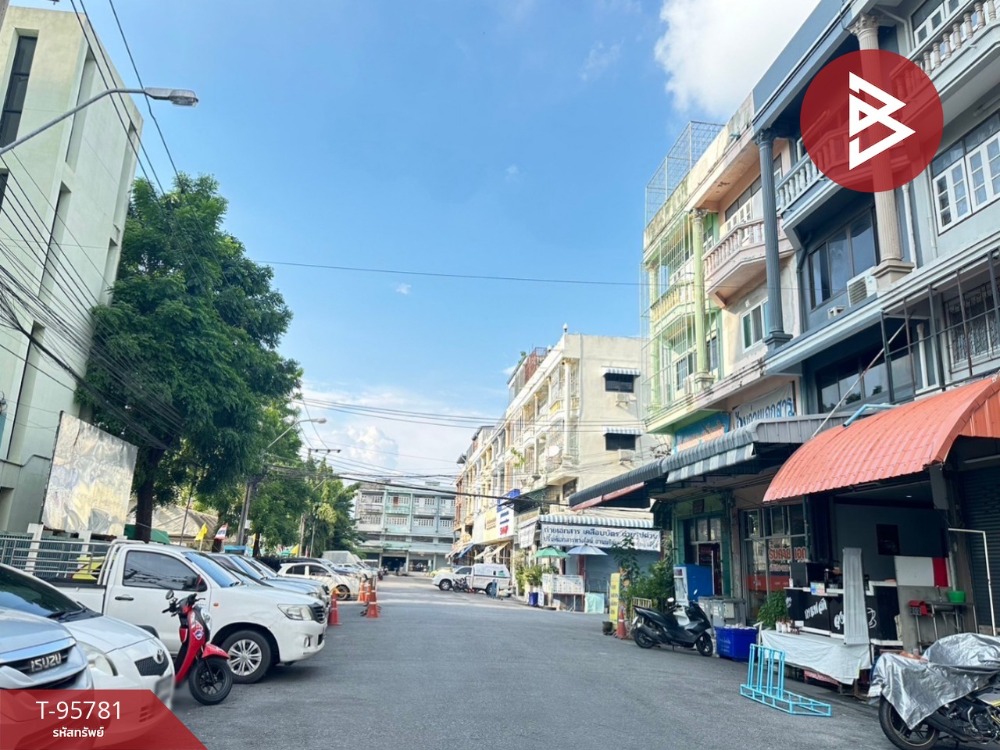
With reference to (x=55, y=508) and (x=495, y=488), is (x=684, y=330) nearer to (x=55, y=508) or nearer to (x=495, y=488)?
(x=55, y=508)

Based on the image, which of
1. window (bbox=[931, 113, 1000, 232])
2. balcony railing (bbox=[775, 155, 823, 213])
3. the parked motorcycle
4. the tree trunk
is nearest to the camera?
the parked motorcycle

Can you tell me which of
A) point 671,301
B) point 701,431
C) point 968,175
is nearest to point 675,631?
point 701,431

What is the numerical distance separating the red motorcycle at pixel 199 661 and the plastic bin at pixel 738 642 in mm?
11065

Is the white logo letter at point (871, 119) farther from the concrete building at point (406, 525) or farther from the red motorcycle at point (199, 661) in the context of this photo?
the concrete building at point (406, 525)

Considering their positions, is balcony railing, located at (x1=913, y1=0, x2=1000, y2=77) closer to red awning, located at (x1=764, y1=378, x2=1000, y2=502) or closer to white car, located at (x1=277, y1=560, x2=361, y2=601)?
red awning, located at (x1=764, y1=378, x2=1000, y2=502)

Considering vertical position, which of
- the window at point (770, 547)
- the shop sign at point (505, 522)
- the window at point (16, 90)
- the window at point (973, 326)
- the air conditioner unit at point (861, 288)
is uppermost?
the window at point (16, 90)

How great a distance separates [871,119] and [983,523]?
7668mm

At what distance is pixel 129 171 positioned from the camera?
76.9 feet

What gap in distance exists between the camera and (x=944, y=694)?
761cm

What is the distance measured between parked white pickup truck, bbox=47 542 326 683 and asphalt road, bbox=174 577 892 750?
1.45 ft

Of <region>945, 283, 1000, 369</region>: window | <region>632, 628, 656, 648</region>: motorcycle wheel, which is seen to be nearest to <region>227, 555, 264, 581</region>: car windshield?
<region>632, 628, 656, 648</region>: motorcycle wheel

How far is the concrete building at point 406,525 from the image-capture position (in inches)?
4154

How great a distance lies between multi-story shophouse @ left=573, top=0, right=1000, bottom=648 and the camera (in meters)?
11.1

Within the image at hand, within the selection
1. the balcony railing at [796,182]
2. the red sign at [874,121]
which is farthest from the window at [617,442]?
the red sign at [874,121]
